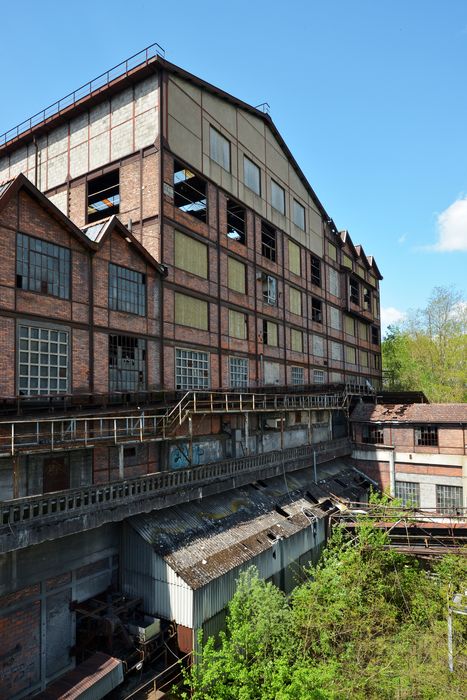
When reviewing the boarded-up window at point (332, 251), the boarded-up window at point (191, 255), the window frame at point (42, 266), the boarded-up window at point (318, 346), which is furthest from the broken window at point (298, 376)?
the window frame at point (42, 266)

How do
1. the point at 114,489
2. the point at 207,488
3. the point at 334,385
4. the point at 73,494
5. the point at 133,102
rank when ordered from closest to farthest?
the point at 73,494 < the point at 114,489 < the point at 207,488 < the point at 133,102 < the point at 334,385

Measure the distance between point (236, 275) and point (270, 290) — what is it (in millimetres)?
4693

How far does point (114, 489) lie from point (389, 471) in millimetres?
25164

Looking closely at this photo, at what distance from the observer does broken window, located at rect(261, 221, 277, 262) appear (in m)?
34.2

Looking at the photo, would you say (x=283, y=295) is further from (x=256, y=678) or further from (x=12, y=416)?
(x=256, y=678)

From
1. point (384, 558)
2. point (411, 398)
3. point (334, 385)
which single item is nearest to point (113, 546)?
point (384, 558)

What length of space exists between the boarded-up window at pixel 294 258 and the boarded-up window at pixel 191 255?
1209cm

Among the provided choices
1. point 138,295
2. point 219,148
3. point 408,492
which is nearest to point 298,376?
point 408,492

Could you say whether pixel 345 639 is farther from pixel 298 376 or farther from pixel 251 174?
pixel 251 174

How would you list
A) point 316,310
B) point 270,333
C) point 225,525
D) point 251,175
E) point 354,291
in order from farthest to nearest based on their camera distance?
point 354,291 → point 316,310 → point 270,333 → point 251,175 → point 225,525

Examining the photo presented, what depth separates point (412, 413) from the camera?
34625 millimetres

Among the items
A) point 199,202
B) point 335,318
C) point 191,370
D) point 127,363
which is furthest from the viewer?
Result: point 335,318

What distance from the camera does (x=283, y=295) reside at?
35.7 meters

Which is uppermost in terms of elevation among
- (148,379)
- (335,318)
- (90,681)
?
(335,318)
